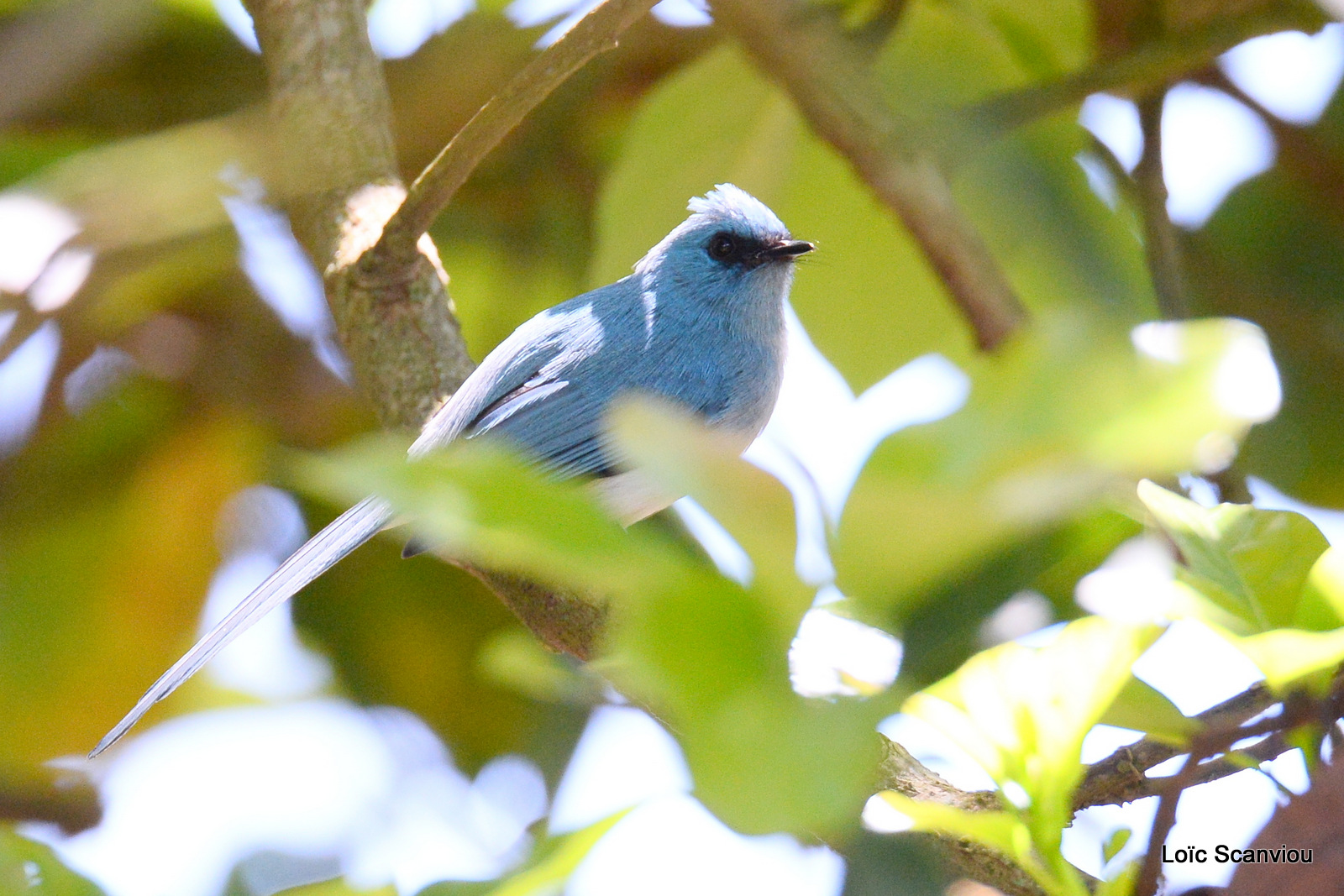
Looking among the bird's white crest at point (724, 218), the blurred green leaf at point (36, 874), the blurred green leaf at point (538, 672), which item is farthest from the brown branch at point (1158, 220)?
the blurred green leaf at point (36, 874)

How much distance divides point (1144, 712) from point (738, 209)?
1972 mm

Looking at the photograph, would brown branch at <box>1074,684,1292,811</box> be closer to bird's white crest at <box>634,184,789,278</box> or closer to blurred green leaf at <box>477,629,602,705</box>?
blurred green leaf at <box>477,629,602,705</box>

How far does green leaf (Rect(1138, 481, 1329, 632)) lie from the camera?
25.7 inches

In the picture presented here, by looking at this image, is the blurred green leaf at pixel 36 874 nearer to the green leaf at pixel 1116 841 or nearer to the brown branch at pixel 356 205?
the green leaf at pixel 1116 841

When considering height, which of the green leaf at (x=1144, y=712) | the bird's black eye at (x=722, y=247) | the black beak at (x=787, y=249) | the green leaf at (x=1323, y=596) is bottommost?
the green leaf at (x=1144, y=712)

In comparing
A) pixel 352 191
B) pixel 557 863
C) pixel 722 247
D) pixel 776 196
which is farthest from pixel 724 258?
pixel 557 863

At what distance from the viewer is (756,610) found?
0.48 meters

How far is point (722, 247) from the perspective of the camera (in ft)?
8.74

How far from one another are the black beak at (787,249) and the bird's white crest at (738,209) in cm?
3

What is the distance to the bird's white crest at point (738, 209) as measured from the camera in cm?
247

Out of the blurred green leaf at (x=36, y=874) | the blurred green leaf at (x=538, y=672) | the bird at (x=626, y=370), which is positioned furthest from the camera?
the bird at (x=626, y=370)

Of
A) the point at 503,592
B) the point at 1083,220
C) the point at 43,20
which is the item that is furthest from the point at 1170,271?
the point at 43,20

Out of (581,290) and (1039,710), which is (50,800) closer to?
(581,290)

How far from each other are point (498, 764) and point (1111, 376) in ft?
6.14
